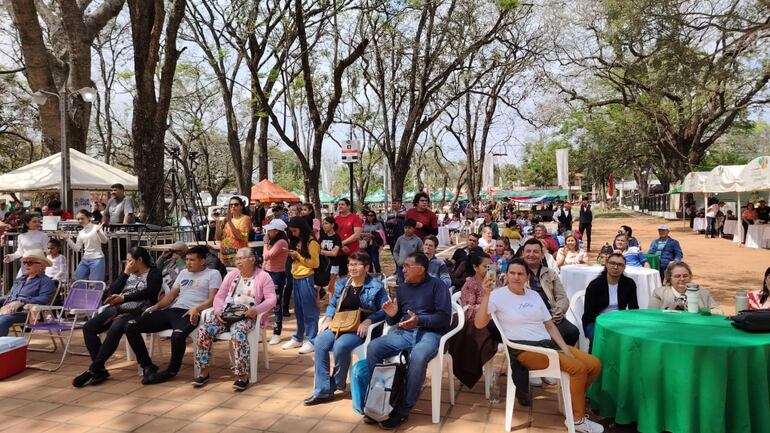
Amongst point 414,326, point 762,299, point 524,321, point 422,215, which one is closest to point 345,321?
point 414,326

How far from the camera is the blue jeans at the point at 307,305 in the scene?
563 centimetres

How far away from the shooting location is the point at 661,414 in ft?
10.8

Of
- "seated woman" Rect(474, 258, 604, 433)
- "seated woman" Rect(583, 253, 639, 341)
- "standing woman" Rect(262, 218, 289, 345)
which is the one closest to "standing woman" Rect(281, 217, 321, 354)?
"standing woman" Rect(262, 218, 289, 345)

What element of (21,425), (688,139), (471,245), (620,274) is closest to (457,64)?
(471,245)

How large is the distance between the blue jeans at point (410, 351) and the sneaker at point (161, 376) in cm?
202

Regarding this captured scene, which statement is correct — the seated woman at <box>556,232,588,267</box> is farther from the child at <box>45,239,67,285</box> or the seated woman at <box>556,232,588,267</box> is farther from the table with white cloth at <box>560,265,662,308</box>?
the child at <box>45,239,67,285</box>

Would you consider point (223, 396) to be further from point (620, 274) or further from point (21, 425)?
point (620, 274)

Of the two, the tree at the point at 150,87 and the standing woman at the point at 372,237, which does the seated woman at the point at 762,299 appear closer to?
the standing woman at the point at 372,237

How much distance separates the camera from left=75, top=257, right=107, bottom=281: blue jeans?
6820 mm

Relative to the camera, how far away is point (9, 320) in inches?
208

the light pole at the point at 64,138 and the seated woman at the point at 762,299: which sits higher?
the light pole at the point at 64,138

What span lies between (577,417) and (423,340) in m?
1.18

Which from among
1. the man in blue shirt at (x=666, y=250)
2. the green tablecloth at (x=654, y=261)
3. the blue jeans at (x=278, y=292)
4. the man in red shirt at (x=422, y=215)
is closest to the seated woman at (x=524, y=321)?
the blue jeans at (x=278, y=292)

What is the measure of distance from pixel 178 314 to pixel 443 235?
Result: 14141mm
